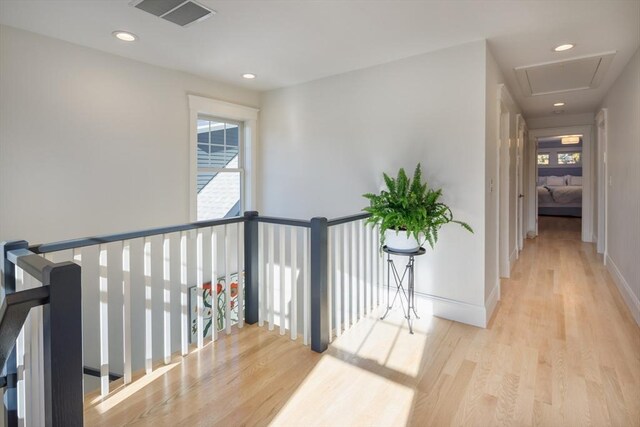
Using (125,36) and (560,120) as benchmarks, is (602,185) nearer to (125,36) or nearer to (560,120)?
(560,120)

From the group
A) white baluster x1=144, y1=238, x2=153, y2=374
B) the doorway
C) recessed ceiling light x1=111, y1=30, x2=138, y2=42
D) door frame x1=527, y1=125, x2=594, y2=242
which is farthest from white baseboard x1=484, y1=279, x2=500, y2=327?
door frame x1=527, y1=125, x2=594, y2=242

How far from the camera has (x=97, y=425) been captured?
1.73 metres

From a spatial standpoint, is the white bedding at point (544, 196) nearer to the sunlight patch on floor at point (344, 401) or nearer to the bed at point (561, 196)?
the bed at point (561, 196)

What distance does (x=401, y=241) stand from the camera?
2.74 metres

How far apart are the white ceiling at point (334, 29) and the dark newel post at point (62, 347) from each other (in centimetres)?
191

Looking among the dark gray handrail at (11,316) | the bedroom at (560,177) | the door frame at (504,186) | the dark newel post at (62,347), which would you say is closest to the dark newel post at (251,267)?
the dark newel post at (62,347)

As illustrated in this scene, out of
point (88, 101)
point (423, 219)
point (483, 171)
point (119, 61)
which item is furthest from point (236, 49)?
point (483, 171)

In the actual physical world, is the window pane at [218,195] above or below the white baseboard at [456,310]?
above

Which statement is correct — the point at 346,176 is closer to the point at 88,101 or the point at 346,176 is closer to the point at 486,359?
the point at 486,359

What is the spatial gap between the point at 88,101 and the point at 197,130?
1103 millimetres

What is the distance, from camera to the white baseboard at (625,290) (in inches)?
115

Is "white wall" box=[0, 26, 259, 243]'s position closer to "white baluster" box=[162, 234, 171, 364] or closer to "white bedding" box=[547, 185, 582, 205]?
"white baluster" box=[162, 234, 171, 364]

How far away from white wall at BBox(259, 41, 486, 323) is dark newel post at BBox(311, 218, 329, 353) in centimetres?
118

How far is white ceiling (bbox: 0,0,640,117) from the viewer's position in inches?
89.3
